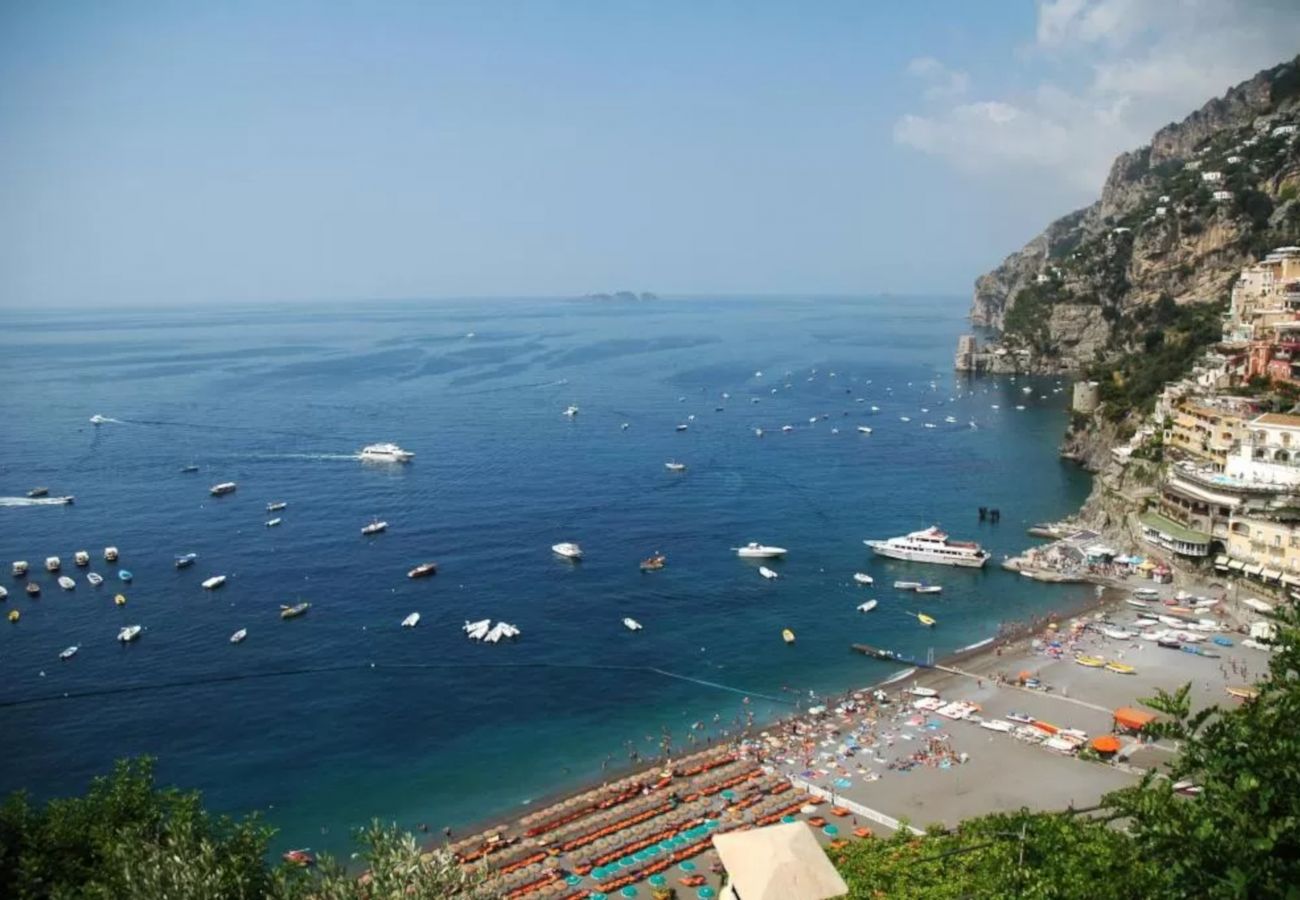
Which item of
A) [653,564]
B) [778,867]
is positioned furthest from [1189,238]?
[778,867]

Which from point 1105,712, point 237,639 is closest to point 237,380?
point 237,639

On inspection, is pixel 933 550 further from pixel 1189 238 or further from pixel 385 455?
pixel 1189 238

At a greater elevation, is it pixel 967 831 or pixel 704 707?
pixel 967 831

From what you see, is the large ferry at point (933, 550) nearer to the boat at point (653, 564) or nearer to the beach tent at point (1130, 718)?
the boat at point (653, 564)

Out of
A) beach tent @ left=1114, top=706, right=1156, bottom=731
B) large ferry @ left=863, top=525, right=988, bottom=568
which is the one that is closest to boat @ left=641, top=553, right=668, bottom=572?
large ferry @ left=863, top=525, right=988, bottom=568

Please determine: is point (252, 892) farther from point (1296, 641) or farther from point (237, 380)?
point (237, 380)

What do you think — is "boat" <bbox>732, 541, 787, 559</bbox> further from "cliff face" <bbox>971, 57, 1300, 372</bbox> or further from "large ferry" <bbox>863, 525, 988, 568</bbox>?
"cliff face" <bbox>971, 57, 1300, 372</bbox>
